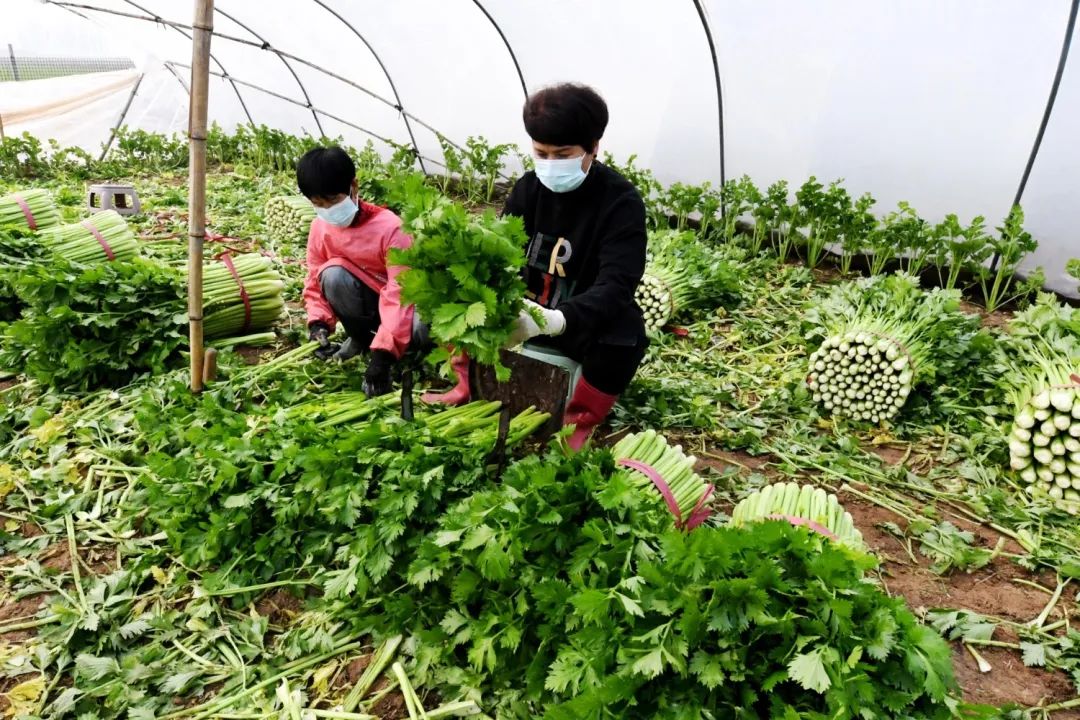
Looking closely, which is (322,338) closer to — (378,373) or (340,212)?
(378,373)

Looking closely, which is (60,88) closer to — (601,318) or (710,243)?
(710,243)

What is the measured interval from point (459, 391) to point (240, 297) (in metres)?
1.75

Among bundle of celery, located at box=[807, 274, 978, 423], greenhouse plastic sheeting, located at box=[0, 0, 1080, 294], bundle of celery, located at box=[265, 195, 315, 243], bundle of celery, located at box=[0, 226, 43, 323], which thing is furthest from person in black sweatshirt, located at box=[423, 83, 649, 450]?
bundle of celery, located at box=[265, 195, 315, 243]

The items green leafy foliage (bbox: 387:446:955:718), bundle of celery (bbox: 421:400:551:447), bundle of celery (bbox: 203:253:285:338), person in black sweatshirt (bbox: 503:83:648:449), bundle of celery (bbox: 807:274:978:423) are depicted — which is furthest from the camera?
bundle of celery (bbox: 203:253:285:338)

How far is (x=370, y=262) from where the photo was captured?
382 cm

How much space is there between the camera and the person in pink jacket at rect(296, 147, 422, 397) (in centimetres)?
339

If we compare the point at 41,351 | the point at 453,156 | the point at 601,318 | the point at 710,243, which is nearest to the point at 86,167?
the point at 453,156

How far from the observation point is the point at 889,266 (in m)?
6.48

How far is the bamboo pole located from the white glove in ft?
5.34

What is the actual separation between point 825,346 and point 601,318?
1.95m

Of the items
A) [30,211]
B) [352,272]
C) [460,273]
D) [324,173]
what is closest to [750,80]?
[352,272]

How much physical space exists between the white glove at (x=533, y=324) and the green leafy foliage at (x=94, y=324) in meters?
2.44

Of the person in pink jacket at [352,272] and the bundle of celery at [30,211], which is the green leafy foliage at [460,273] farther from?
the bundle of celery at [30,211]

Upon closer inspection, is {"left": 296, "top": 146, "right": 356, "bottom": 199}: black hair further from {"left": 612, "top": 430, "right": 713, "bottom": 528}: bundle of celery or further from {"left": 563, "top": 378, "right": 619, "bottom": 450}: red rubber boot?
{"left": 612, "top": 430, "right": 713, "bottom": 528}: bundle of celery
